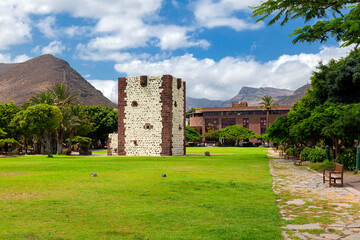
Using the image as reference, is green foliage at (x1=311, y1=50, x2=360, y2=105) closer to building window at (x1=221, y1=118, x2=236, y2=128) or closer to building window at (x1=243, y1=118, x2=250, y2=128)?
building window at (x1=243, y1=118, x2=250, y2=128)

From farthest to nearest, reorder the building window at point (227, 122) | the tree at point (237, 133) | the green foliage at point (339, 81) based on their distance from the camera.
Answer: the building window at point (227, 122) < the tree at point (237, 133) < the green foliage at point (339, 81)

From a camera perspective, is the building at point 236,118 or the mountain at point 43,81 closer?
the building at point 236,118

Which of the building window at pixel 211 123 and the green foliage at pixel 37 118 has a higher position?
the building window at pixel 211 123

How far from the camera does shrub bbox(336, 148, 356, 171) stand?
17.4m

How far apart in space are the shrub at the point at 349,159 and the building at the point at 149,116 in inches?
828

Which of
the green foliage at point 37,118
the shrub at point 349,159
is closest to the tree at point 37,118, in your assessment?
the green foliage at point 37,118

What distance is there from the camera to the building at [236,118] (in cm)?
11125

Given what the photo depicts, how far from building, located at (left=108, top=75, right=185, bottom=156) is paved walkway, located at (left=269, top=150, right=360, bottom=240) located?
84.6 ft

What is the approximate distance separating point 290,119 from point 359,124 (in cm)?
1066

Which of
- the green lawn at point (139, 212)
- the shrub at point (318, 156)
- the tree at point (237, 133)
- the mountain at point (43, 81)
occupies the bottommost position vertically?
the green lawn at point (139, 212)

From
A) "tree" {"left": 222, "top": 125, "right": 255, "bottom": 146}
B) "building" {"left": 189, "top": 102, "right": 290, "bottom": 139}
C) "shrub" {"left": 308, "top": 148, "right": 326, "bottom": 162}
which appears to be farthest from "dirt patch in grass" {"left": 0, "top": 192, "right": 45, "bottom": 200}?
"building" {"left": 189, "top": 102, "right": 290, "bottom": 139}

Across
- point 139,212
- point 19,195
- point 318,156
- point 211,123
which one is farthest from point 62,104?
point 211,123

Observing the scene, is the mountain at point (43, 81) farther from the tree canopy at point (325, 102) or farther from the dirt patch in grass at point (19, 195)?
the dirt patch in grass at point (19, 195)

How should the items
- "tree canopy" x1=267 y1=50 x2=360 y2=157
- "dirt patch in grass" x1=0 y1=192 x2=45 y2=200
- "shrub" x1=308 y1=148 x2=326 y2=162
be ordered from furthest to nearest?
"shrub" x1=308 y1=148 x2=326 y2=162, "tree canopy" x1=267 y1=50 x2=360 y2=157, "dirt patch in grass" x1=0 y1=192 x2=45 y2=200
